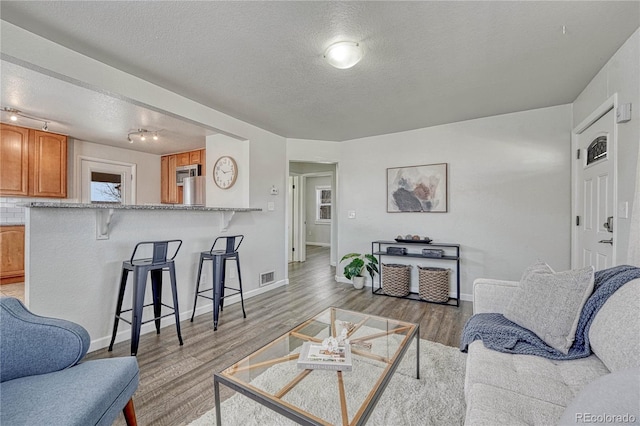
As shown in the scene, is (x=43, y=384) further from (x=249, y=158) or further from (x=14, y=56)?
(x=249, y=158)

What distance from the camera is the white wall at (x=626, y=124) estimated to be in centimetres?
183

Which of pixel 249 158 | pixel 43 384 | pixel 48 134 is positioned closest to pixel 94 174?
pixel 48 134

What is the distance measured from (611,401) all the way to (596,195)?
2.62 metres

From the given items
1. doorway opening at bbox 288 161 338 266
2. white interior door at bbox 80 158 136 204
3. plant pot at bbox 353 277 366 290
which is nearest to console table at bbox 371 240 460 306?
plant pot at bbox 353 277 366 290

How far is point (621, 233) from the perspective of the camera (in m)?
2.00

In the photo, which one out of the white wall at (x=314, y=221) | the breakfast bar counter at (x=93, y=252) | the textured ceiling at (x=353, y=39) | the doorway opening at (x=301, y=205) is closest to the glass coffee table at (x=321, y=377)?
the breakfast bar counter at (x=93, y=252)

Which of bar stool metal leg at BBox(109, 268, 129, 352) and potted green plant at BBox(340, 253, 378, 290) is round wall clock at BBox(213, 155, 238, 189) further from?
potted green plant at BBox(340, 253, 378, 290)

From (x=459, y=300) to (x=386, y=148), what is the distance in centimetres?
232

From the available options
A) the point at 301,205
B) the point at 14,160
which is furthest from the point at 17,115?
the point at 301,205

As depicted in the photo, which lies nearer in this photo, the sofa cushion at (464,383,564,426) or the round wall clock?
the sofa cushion at (464,383,564,426)

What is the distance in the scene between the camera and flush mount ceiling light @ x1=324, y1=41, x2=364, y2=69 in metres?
1.92

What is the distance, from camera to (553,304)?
1483 mm

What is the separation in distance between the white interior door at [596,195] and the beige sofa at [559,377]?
132cm

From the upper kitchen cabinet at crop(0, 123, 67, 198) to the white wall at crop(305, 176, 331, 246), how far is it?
5.81 metres
